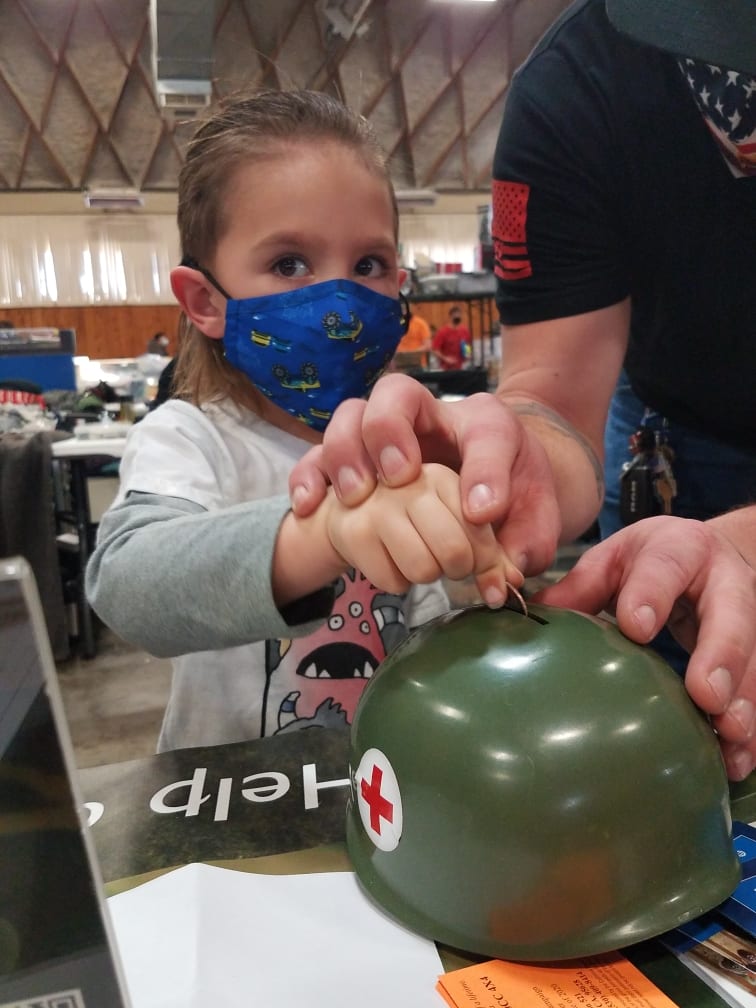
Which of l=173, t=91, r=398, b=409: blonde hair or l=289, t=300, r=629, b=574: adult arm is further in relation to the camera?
l=173, t=91, r=398, b=409: blonde hair

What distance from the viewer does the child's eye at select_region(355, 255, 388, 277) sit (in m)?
0.99

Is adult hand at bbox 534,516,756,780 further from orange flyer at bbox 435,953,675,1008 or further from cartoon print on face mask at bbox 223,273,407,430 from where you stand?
cartoon print on face mask at bbox 223,273,407,430

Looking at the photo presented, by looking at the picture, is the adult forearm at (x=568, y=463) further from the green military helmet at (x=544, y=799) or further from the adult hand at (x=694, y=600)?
the green military helmet at (x=544, y=799)

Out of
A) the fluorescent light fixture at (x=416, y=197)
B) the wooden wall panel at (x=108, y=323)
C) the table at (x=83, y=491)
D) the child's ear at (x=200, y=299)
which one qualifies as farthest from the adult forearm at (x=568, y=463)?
the wooden wall panel at (x=108, y=323)

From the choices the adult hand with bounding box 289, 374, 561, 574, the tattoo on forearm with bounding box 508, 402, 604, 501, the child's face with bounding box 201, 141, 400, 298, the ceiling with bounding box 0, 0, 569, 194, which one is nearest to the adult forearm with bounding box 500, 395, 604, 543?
the tattoo on forearm with bounding box 508, 402, 604, 501

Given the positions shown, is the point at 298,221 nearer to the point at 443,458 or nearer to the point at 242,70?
the point at 443,458

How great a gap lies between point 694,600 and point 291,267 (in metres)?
0.60

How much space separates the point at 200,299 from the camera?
1011 mm

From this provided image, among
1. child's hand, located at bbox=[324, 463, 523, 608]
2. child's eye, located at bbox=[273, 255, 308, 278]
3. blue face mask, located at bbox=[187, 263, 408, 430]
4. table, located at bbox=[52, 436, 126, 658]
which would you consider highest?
child's eye, located at bbox=[273, 255, 308, 278]

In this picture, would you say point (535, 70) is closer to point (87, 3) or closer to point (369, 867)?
point (369, 867)

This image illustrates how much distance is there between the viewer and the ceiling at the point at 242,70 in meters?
7.82

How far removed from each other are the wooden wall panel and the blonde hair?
9782mm

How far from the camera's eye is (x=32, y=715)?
25 cm

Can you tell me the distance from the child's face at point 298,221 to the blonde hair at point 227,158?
0.02 metres
